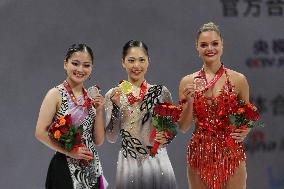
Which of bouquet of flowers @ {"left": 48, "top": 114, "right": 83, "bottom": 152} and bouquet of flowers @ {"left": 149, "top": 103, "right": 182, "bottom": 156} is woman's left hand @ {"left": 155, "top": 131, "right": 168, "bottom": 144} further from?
bouquet of flowers @ {"left": 48, "top": 114, "right": 83, "bottom": 152}

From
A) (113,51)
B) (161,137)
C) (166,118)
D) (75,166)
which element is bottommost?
(75,166)

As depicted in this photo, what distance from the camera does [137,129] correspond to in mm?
3264

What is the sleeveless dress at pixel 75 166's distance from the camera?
3.13 m

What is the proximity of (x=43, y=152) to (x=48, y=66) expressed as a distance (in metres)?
0.74

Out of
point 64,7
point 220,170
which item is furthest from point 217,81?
point 64,7

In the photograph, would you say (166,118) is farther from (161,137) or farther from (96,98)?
(96,98)

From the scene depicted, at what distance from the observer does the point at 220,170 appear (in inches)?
129

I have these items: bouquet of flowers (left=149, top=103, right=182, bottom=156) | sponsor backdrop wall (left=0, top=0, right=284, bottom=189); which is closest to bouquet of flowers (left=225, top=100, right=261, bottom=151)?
bouquet of flowers (left=149, top=103, right=182, bottom=156)

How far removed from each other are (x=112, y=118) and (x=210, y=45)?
775mm

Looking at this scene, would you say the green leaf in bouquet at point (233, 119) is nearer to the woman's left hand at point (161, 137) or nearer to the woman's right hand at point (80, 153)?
the woman's left hand at point (161, 137)

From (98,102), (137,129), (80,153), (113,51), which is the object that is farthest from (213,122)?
(113,51)

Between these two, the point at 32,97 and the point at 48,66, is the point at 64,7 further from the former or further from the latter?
the point at 32,97

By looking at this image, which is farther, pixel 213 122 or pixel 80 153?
pixel 213 122

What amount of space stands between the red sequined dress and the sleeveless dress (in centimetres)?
65
